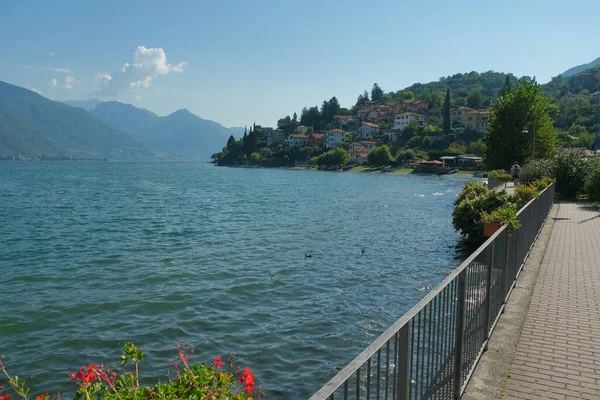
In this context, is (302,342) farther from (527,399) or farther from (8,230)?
(8,230)

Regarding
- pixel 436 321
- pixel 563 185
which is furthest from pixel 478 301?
pixel 563 185

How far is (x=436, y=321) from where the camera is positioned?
423 centimetres

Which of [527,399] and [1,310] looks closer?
[527,399]

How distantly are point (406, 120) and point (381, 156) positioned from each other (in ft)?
156

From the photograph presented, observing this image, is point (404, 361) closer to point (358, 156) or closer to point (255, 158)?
point (358, 156)

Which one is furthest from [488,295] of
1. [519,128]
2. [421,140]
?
[421,140]

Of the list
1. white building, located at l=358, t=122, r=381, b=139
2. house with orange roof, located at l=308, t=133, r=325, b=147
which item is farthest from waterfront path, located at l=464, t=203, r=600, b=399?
white building, located at l=358, t=122, r=381, b=139

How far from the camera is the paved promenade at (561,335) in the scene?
498 centimetres

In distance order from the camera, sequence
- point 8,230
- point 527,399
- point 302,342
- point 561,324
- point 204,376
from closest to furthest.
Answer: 1. point 204,376
2. point 527,399
3. point 561,324
4. point 302,342
5. point 8,230

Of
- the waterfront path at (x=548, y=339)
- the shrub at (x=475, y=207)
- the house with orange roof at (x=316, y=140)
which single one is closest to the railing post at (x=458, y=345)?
the waterfront path at (x=548, y=339)

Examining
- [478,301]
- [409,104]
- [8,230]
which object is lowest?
[8,230]

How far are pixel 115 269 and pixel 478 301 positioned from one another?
14.2 meters

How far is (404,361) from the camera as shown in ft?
10.2

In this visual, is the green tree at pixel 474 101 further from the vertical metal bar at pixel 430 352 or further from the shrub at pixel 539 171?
the vertical metal bar at pixel 430 352
